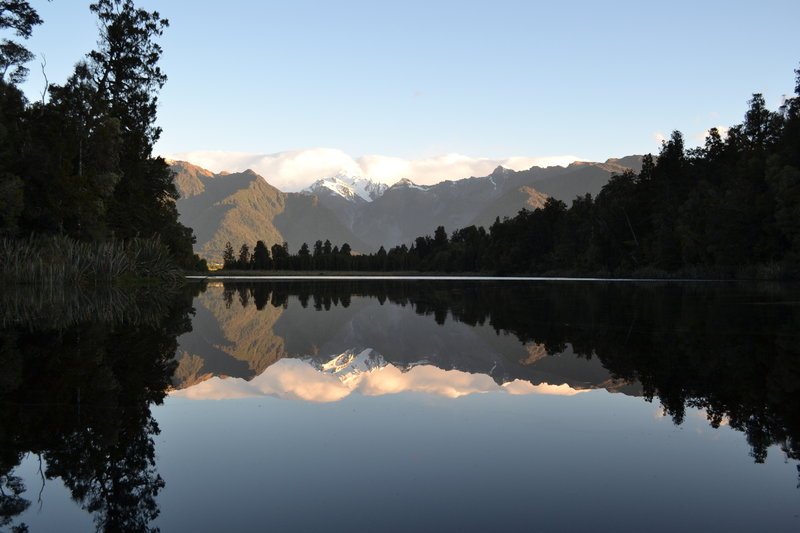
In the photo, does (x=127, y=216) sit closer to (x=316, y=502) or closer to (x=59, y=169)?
(x=59, y=169)

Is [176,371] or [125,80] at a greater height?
[125,80]

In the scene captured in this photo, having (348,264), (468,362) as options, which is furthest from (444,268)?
(468,362)

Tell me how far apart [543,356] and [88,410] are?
8466 mm

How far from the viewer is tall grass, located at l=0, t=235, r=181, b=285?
105ft

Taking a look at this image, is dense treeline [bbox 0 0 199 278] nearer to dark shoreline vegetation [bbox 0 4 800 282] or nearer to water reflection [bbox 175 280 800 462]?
dark shoreline vegetation [bbox 0 4 800 282]

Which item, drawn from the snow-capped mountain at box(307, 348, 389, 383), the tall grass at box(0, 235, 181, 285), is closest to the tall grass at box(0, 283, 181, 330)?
the tall grass at box(0, 235, 181, 285)

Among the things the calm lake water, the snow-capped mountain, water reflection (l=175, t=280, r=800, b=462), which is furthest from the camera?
the snow-capped mountain

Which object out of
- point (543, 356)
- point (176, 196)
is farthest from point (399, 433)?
point (176, 196)

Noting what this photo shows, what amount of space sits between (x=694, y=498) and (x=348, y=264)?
186038 mm

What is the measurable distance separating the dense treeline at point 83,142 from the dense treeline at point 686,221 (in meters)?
58.9

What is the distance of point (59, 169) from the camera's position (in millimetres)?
40000

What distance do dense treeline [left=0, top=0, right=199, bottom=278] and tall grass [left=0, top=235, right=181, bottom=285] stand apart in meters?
2.02

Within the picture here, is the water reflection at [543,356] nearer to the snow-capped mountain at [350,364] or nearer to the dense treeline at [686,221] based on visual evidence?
the snow-capped mountain at [350,364]

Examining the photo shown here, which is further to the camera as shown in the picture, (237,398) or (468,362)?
(468,362)
